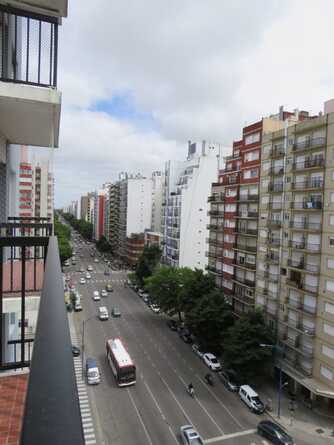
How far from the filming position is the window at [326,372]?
69.4ft

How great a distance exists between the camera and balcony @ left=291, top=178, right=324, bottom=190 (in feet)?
74.3

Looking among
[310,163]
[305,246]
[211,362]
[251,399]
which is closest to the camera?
[251,399]

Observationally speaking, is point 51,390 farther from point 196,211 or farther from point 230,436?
point 196,211

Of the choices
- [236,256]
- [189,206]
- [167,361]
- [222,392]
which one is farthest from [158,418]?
[189,206]

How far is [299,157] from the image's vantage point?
24.8m

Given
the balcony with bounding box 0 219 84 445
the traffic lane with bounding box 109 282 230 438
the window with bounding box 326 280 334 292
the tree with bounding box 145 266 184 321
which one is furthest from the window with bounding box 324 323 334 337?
the balcony with bounding box 0 219 84 445

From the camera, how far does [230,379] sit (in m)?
25.3

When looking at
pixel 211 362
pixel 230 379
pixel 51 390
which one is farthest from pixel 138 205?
pixel 51 390

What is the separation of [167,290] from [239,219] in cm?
1236

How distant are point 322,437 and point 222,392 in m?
6.91

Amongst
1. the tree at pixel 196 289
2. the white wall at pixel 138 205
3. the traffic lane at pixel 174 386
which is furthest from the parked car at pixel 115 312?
the white wall at pixel 138 205

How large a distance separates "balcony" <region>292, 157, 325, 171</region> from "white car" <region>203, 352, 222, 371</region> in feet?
55.3

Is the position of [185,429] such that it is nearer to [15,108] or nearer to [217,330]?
[217,330]

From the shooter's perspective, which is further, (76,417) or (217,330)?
(217,330)
